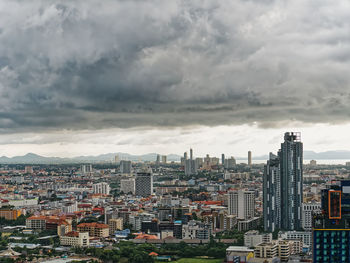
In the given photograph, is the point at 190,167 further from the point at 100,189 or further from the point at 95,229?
the point at 95,229

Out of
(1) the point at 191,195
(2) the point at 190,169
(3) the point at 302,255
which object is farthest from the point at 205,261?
(2) the point at 190,169

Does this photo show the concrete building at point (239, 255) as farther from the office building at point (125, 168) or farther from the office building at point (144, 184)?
the office building at point (125, 168)

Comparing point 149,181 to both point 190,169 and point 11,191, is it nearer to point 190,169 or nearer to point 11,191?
point 11,191

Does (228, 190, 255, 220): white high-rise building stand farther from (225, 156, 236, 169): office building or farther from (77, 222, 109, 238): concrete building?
(225, 156, 236, 169): office building

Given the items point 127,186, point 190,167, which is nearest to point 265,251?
point 127,186

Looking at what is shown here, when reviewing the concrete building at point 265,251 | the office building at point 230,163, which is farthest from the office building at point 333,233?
the office building at point 230,163

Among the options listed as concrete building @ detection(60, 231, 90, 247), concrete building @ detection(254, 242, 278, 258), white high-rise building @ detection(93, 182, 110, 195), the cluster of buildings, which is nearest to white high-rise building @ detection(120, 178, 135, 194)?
white high-rise building @ detection(93, 182, 110, 195)

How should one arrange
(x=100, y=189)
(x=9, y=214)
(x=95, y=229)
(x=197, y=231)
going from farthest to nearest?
(x=100, y=189)
(x=9, y=214)
(x=95, y=229)
(x=197, y=231)
